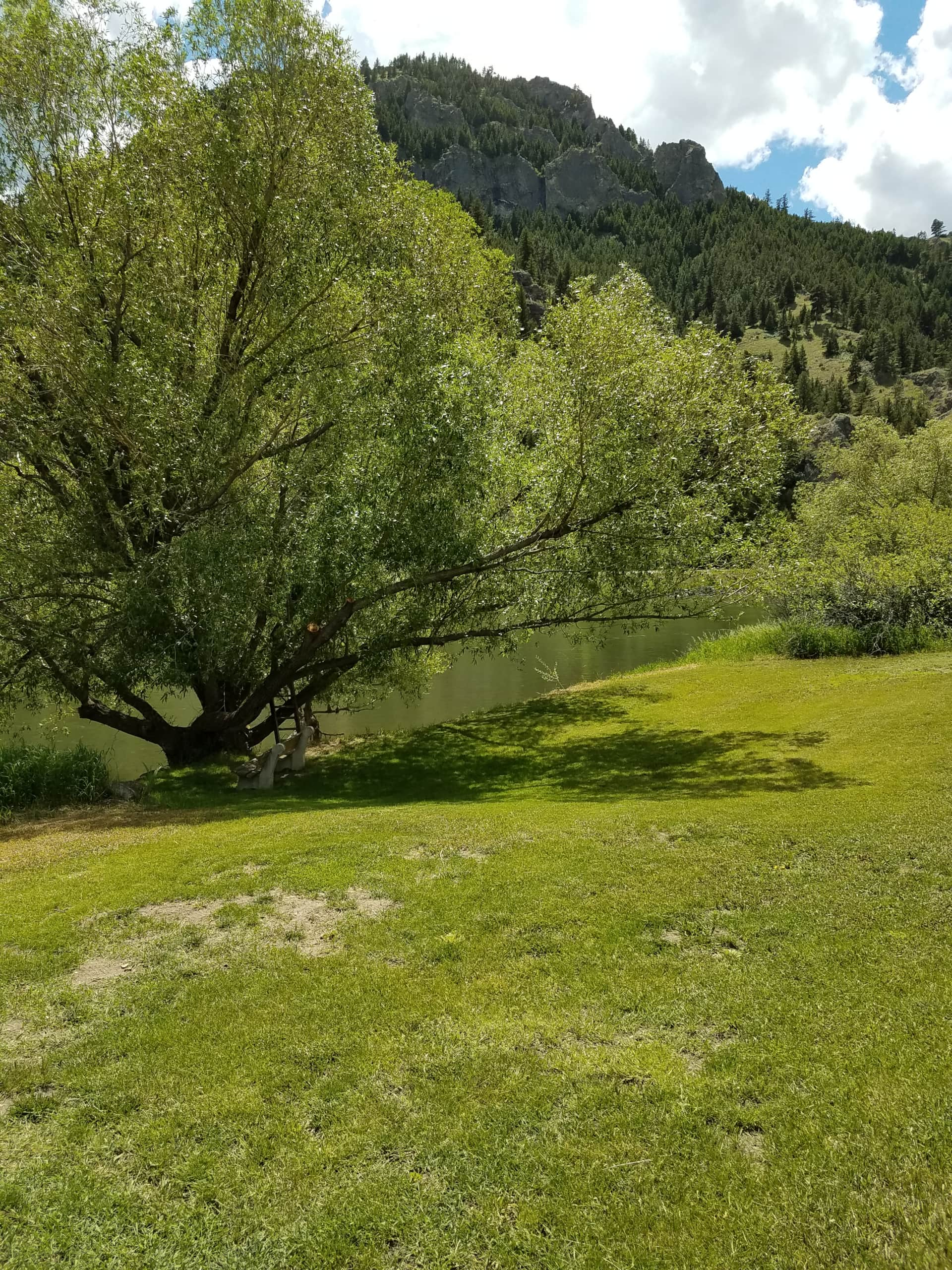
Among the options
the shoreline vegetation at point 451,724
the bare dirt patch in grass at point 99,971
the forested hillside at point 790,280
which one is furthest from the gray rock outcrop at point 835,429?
the bare dirt patch in grass at point 99,971

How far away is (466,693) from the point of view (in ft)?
100

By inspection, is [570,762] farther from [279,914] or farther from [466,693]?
[466,693]

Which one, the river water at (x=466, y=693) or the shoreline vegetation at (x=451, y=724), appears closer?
the shoreline vegetation at (x=451, y=724)

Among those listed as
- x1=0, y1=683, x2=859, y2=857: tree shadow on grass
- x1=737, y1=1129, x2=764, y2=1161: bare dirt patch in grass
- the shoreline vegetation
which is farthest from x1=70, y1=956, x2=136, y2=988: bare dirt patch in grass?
the shoreline vegetation

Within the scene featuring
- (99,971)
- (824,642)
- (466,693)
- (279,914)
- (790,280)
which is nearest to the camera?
(99,971)

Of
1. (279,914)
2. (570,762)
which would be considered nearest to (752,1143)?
(279,914)

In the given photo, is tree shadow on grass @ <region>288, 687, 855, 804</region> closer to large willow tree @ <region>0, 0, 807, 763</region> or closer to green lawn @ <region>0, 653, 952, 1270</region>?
green lawn @ <region>0, 653, 952, 1270</region>

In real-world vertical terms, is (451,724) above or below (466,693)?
below

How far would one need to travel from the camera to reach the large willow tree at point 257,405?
14.0 metres

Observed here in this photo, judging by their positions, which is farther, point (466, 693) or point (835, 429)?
point (835, 429)

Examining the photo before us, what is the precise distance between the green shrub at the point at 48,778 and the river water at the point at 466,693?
1.15 metres

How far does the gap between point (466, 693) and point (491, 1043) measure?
25324mm

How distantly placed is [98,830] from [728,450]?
50.9 ft

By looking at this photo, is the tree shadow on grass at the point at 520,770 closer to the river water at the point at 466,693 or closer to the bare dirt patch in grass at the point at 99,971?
the river water at the point at 466,693
